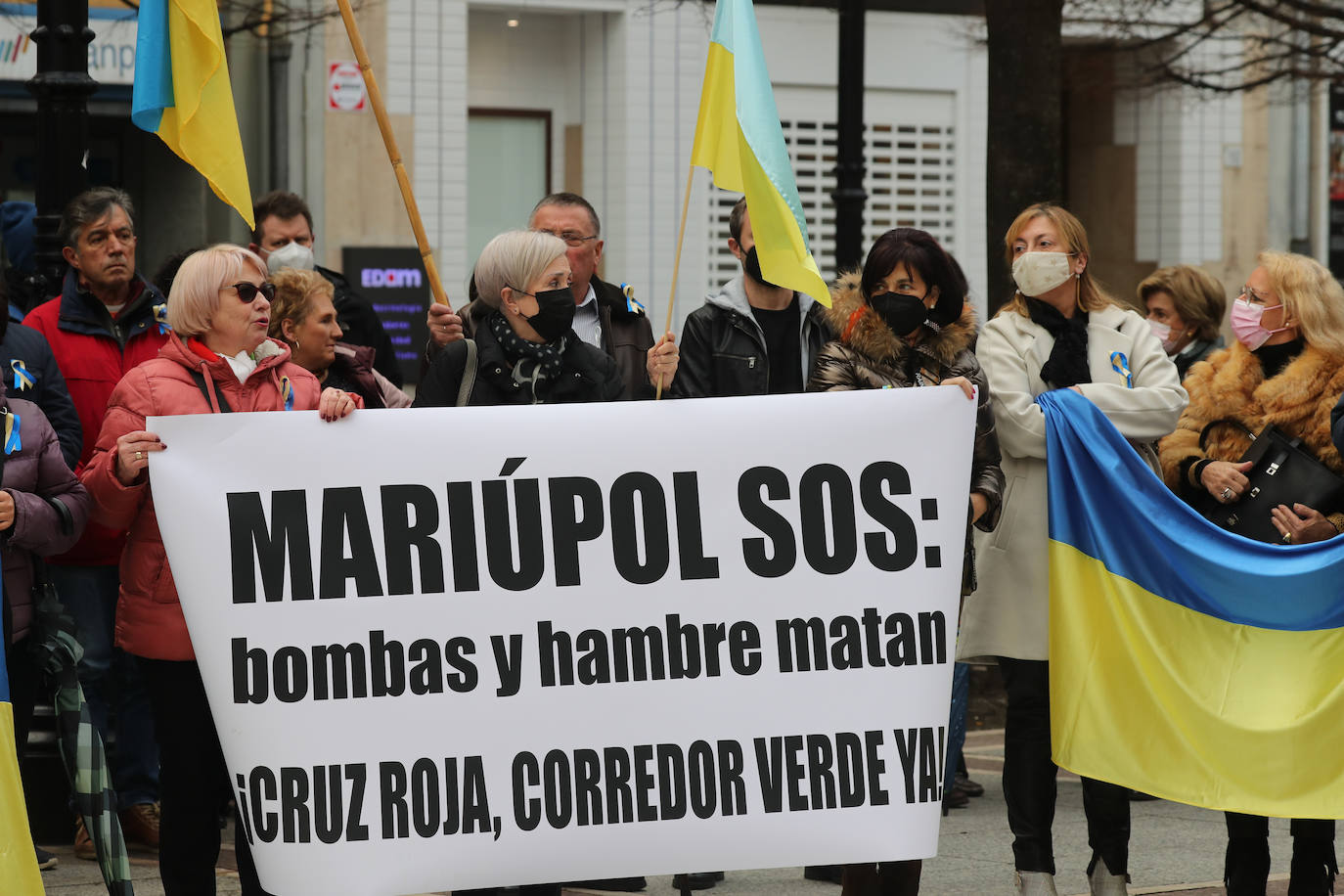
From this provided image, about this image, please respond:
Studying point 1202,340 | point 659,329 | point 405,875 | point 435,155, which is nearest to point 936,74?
point 659,329

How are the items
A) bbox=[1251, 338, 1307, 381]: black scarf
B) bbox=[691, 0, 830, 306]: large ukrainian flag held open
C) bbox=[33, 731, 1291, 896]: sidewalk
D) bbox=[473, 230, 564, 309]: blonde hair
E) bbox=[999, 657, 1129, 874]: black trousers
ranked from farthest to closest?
bbox=[33, 731, 1291, 896]: sidewalk
bbox=[1251, 338, 1307, 381]: black scarf
bbox=[999, 657, 1129, 874]: black trousers
bbox=[473, 230, 564, 309]: blonde hair
bbox=[691, 0, 830, 306]: large ukrainian flag held open

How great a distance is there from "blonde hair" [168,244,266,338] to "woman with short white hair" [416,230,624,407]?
601mm

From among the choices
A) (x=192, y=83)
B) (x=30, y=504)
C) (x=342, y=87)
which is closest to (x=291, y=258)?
(x=192, y=83)

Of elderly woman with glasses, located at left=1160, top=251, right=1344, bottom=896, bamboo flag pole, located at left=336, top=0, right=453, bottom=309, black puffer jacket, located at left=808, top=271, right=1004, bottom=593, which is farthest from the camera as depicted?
elderly woman with glasses, located at left=1160, top=251, right=1344, bottom=896

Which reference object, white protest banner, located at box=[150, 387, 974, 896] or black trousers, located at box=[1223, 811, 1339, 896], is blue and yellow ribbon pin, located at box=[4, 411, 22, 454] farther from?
black trousers, located at box=[1223, 811, 1339, 896]

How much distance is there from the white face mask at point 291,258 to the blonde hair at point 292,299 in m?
0.82

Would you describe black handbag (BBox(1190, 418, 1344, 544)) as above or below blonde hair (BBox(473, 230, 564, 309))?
below

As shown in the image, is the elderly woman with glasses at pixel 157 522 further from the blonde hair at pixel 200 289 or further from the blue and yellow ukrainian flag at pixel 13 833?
the blue and yellow ukrainian flag at pixel 13 833

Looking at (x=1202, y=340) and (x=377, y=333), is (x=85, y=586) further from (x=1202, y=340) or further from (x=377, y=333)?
(x=1202, y=340)

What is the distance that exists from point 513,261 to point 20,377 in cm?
140

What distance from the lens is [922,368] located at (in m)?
4.88

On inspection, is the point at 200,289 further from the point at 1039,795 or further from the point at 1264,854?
the point at 1264,854

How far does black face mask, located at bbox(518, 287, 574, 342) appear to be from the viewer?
472 cm

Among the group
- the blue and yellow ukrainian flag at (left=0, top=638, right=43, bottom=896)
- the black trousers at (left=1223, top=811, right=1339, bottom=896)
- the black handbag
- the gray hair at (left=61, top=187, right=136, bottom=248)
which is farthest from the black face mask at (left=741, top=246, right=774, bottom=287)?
the blue and yellow ukrainian flag at (left=0, top=638, right=43, bottom=896)
